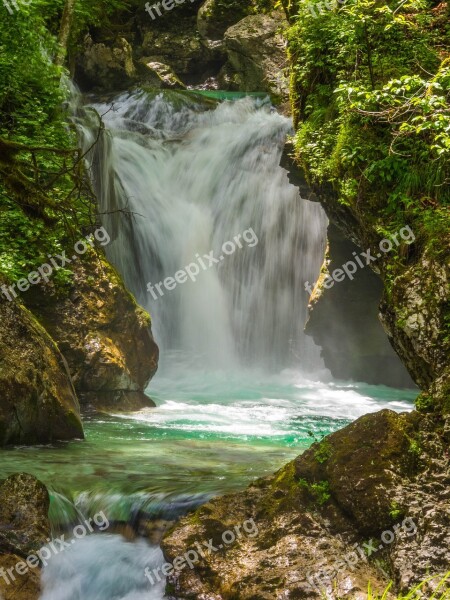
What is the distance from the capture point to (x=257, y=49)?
22016mm

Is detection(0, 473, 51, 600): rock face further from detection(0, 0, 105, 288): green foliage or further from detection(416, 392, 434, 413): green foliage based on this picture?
detection(0, 0, 105, 288): green foliage

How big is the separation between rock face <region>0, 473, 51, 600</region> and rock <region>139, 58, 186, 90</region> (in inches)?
774

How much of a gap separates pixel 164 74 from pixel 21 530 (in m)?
20.8

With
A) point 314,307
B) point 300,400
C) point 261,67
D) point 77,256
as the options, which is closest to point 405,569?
point 77,256

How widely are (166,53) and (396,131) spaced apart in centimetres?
2003

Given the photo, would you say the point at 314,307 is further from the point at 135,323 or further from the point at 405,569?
the point at 405,569

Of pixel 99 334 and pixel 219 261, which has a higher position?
pixel 219 261
